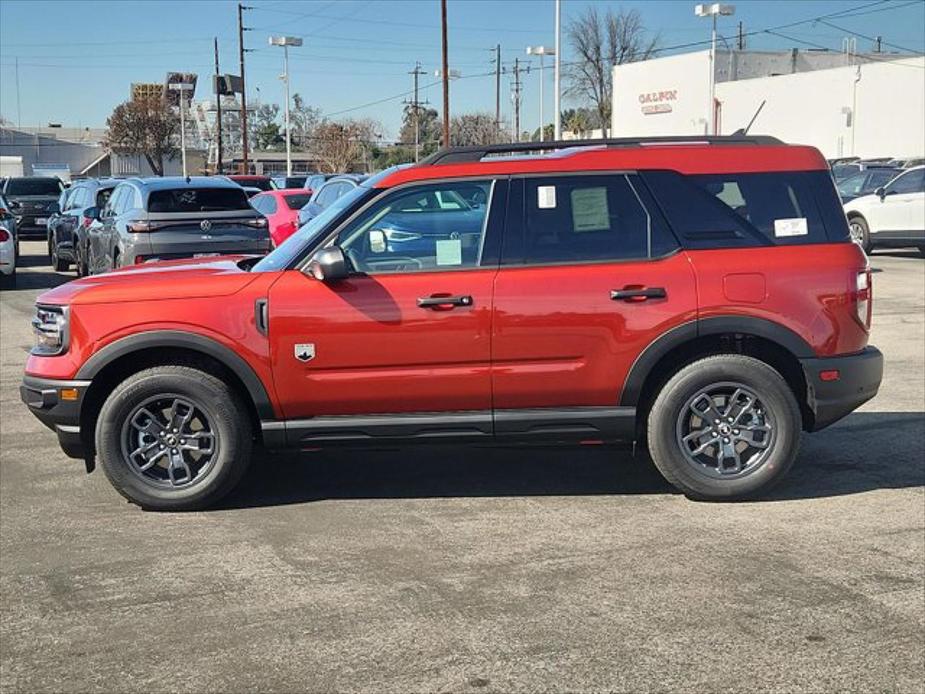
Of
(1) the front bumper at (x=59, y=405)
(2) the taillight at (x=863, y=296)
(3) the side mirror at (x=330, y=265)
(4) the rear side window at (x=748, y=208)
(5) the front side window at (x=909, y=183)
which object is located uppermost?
(5) the front side window at (x=909, y=183)

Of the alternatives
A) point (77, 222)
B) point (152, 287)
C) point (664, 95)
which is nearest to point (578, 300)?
point (152, 287)

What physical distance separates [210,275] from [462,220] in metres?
1.47

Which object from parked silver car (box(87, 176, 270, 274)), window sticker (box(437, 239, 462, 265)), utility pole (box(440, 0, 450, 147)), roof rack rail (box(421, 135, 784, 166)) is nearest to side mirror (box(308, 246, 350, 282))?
window sticker (box(437, 239, 462, 265))

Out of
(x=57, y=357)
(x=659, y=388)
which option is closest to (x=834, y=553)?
(x=659, y=388)

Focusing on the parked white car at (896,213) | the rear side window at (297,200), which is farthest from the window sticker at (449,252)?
the parked white car at (896,213)

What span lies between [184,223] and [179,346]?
7.74m

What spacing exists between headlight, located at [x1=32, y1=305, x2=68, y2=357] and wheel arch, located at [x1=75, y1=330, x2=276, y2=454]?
9.4 inches

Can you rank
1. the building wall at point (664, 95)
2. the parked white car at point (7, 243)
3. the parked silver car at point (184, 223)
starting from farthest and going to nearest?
the building wall at point (664, 95) < the parked white car at point (7, 243) < the parked silver car at point (184, 223)

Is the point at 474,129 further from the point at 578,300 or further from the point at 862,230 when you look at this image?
the point at 578,300

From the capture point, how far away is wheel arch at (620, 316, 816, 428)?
553 centimetres

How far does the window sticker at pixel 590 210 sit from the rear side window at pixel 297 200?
43.4 feet

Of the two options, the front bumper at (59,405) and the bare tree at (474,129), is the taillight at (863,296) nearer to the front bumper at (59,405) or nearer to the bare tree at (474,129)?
the front bumper at (59,405)

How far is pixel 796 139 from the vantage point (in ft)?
173

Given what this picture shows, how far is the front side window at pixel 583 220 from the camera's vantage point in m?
5.58
